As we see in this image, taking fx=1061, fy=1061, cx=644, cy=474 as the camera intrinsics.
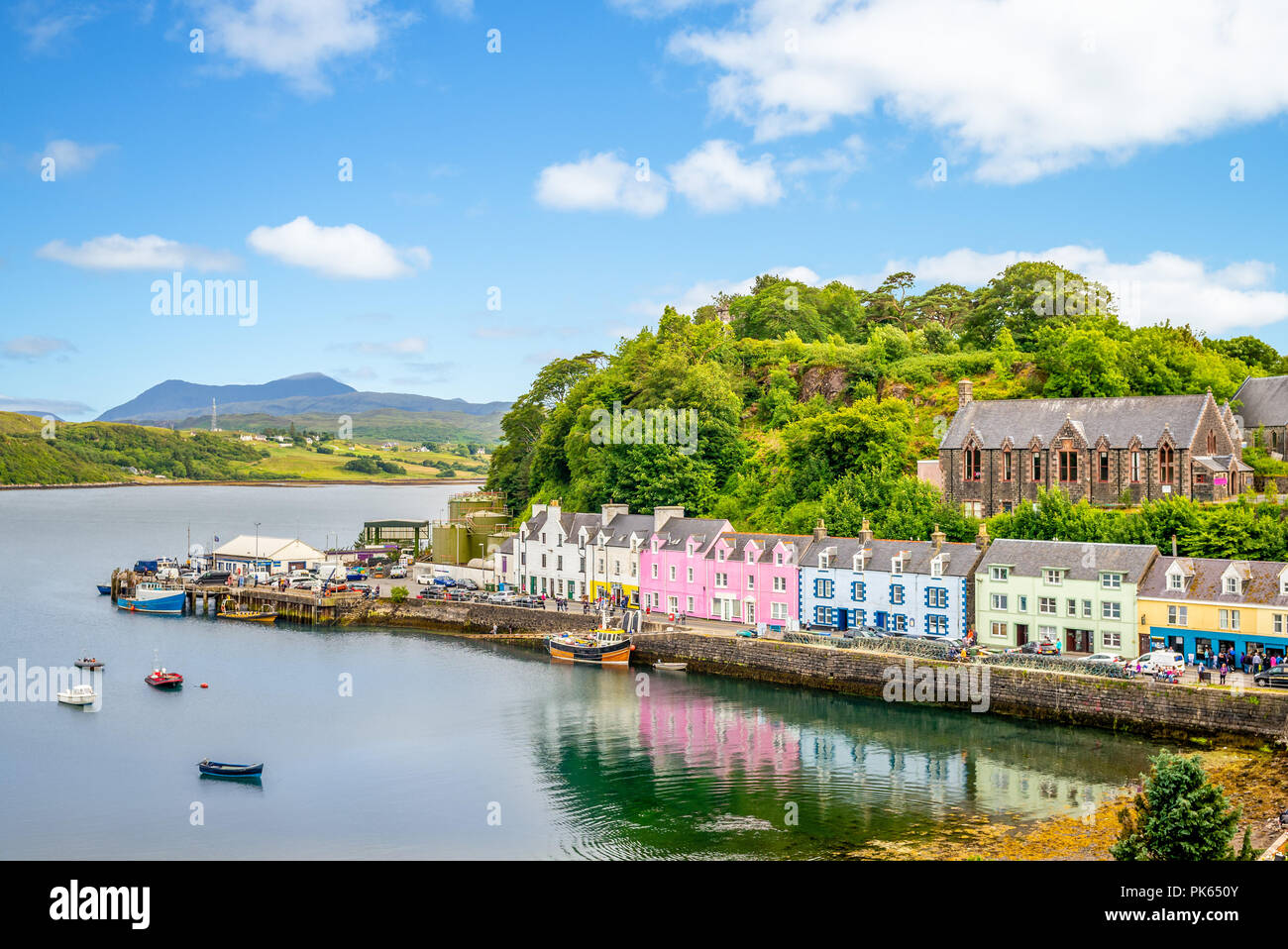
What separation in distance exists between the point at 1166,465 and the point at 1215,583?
504 inches

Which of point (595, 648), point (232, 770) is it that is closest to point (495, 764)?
point (232, 770)

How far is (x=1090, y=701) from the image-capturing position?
38.6 meters

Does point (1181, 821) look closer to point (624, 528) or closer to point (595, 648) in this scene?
point (595, 648)

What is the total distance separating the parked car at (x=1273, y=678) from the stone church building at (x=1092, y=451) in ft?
52.9

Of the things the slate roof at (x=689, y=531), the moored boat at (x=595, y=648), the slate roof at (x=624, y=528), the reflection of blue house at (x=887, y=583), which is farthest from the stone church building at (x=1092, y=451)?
the moored boat at (x=595, y=648)

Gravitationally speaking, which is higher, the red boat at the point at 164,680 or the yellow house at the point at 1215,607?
the yellow house at the point at 1215,607

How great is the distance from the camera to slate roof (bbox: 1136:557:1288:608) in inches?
1548

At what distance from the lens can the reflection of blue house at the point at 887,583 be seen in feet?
154

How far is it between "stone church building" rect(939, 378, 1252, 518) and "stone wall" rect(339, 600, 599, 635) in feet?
74.1

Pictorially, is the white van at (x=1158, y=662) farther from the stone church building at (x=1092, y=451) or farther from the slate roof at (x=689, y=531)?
the slate roof at (x=689, y=531)
